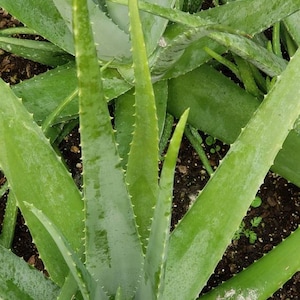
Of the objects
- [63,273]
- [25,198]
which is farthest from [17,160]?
[63,273]

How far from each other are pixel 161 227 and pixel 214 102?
1.73 feet

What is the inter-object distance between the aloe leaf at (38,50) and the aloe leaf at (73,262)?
0.53m

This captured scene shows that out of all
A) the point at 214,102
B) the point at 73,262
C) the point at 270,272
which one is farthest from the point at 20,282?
the point at 214,102

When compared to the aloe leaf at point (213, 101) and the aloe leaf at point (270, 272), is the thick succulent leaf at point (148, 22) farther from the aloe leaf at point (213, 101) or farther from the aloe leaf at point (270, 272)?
the aloe leaf at point (270, 272)

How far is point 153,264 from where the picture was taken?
0.65m

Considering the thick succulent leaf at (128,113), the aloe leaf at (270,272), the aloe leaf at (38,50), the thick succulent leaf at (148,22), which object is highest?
the thick succulent leaf at (148,22)

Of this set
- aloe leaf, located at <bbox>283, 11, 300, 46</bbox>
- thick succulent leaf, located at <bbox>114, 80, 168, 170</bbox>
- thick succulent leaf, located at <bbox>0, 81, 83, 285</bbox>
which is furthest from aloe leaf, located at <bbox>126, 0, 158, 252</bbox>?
aloe leaf, located at <bbox>283, 11, 300, 46</bbox>

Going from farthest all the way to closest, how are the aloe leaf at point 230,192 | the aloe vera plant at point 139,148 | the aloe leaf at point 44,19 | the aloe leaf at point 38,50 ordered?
the aloe leaf at point 38,50, the aloe leaf at point 44,19, the aloe leaf at point 230,192, the aloe vera plant at point 139,148

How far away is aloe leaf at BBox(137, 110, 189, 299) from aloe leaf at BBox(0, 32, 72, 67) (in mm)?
553

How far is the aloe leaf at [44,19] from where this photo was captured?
0.99 m

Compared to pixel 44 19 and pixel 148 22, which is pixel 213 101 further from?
pixel 44 19

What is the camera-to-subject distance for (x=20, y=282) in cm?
82

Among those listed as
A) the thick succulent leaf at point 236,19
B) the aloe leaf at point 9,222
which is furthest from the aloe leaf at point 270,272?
the aloe leaf at point 9,222

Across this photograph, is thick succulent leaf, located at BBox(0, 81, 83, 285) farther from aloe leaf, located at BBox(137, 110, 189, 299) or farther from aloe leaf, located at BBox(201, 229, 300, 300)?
aloe leaf, located at BBox(201, 229, 300, 300)
